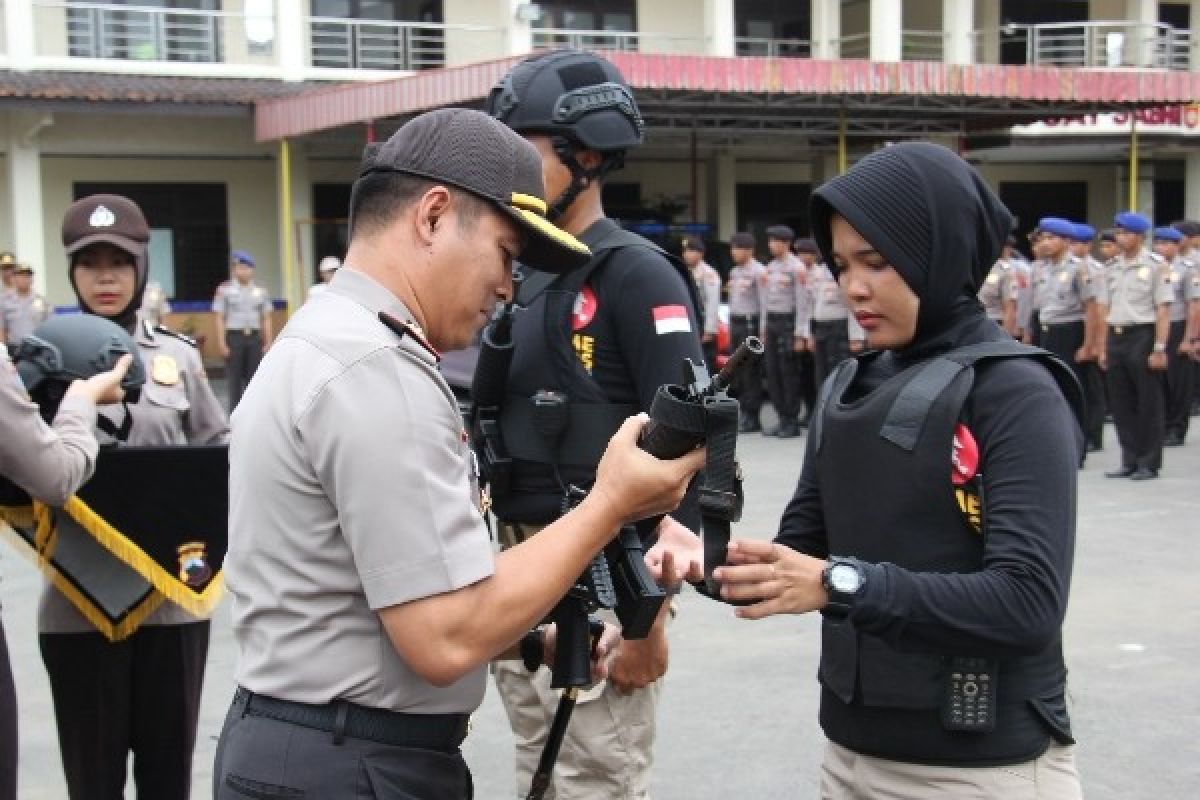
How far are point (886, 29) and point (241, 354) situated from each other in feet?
Answer: 49.4

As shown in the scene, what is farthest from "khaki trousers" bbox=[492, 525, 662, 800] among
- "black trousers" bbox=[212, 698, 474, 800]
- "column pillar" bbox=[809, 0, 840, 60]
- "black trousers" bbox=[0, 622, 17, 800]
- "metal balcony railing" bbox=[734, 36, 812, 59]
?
"metal balcony railing" bbox=[734, 36, 812, 59]

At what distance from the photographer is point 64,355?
138 inches

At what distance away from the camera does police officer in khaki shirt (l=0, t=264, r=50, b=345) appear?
1648 centimetres

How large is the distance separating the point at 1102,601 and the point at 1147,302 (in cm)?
539

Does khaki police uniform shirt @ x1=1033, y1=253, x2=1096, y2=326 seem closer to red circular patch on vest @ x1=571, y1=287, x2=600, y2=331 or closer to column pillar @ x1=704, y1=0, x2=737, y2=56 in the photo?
red circular patch on vest @ x1=571, y1=287, x2=600, y2=331

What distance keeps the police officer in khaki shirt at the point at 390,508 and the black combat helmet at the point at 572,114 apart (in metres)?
1.17

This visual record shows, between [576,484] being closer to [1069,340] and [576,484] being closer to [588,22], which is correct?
[1069,340]

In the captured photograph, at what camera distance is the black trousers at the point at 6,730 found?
10.5 feet

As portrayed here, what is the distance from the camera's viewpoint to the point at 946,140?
23.3 metres

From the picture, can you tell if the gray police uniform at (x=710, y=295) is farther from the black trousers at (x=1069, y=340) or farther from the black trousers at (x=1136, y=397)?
the black trousers at (x=1136, y=397)

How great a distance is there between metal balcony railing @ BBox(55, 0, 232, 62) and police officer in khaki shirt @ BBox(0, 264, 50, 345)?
707 centimetres

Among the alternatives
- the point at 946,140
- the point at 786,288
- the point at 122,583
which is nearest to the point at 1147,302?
the point at 786,288

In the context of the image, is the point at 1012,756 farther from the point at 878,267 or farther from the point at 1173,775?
the point at 1173,775

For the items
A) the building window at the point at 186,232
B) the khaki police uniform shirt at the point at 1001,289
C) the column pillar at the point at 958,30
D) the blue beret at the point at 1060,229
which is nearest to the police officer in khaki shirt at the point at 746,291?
the khaki police uniform shirt at the point at 1001,289
